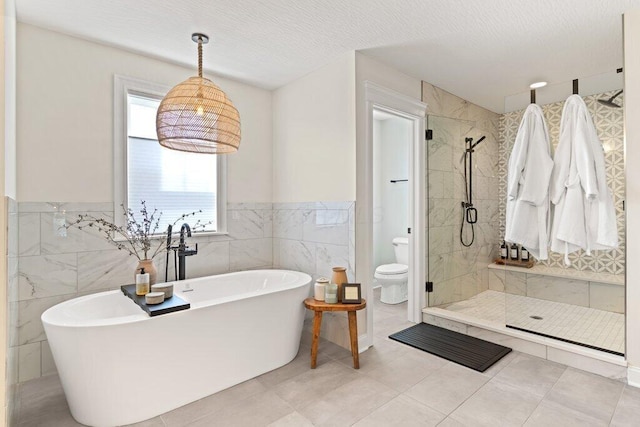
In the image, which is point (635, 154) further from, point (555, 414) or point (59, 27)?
point (59, 27)

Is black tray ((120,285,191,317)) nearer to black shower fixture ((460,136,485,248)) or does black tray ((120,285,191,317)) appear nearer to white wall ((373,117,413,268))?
black shower fixture ((460,136,485,248))

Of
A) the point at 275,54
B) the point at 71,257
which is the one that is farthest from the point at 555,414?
the point at 71,257

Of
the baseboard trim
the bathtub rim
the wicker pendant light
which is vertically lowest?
the baseboard trim

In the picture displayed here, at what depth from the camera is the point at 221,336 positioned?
2.19 metres

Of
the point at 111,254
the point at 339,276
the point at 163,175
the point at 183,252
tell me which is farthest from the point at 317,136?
the point at 111,254

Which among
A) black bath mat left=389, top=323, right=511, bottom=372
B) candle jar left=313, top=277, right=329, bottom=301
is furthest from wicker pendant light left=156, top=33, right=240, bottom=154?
black bath mat left=389, top=323, right=511, bottom=372

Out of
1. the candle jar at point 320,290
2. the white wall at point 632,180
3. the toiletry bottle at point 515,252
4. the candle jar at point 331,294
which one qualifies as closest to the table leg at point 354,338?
the candle jar at point 331,294

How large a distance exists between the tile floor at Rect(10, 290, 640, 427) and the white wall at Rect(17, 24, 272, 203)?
4.61ft

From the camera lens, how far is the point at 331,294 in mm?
2576

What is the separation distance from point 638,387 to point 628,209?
3.86 ft

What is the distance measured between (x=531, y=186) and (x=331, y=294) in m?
1.87

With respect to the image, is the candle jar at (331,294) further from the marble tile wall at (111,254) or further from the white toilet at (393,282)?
the white toilet at (393,282)

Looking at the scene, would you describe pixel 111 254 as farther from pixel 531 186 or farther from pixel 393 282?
pixel 531 186

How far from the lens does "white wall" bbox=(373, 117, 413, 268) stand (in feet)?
15.6
